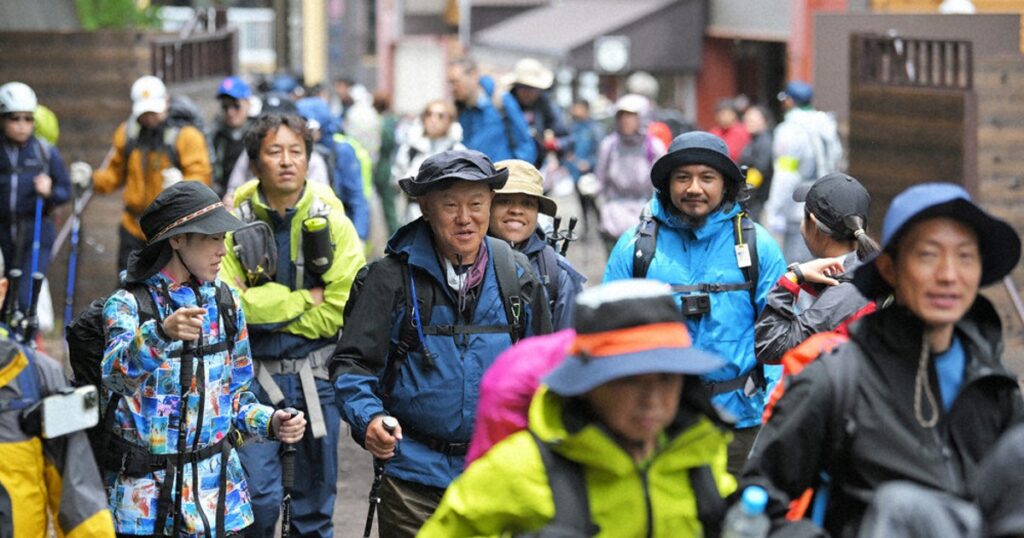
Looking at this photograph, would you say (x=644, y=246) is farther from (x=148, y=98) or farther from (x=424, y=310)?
(x=148, y=98)

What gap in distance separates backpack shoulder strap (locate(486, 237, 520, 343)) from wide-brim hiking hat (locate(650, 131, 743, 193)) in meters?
1.15

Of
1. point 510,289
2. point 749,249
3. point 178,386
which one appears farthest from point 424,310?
point 749,249

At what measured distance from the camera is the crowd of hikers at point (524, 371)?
3.69 metres

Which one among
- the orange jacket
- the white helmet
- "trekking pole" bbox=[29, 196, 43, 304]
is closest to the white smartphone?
the orange jacket

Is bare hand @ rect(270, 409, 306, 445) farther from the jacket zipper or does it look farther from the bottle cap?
the bottle cap

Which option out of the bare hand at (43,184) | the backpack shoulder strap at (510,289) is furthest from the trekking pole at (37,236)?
the backpack shoulder strap at (510,289)

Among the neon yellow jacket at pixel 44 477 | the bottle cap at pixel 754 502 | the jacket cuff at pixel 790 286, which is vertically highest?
the jacket cuff at pixel 790 286

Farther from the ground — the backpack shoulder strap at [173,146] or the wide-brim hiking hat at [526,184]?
the backpack shoulder strap at [173,146]

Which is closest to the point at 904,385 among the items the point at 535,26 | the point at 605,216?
the point at 605,216

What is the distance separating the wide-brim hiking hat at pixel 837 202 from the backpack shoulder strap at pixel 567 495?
259cm

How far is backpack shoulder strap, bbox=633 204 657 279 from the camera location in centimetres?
677

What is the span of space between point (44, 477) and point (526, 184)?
3.00m

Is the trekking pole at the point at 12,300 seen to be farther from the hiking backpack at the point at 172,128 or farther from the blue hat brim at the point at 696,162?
the hiking backpack at the point at 172,128

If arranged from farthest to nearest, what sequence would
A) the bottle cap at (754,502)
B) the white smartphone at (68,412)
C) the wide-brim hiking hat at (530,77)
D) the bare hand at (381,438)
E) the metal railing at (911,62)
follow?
1. the metal railing at (911,62)
2. the wide-brim hiking hat at (530,77)
3. the bare hand at (381,438)
4. the white smartphone at (68,412)
5. the bottle cap at (754,502)
